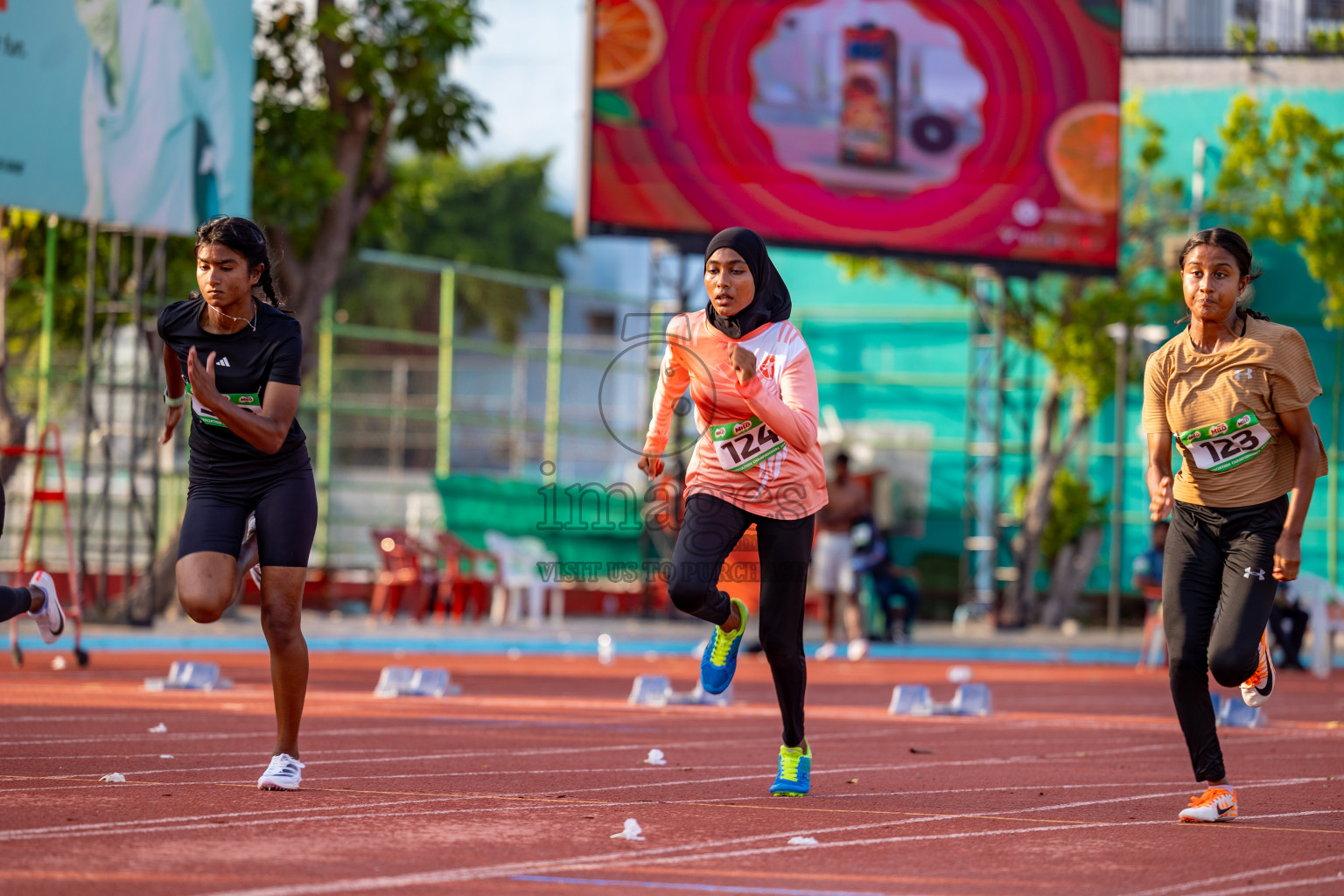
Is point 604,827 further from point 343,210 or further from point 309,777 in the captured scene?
point 343,210

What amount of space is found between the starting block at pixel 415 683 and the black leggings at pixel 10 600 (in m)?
4.37

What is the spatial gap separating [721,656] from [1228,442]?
2.11 metres

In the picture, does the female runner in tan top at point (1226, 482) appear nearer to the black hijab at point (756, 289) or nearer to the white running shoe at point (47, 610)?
the black hijab at point (756, 289)

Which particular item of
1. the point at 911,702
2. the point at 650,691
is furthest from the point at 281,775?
A: the point at 911,702

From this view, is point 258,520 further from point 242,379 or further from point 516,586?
point 516,586

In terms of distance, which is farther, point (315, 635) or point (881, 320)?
point (881, 320)

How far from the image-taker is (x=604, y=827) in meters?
5.65

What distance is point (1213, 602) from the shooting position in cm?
638

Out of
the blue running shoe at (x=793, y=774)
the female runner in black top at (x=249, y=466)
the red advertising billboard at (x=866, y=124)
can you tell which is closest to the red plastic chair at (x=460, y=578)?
the red advertising billboard at (x=866, y=124)

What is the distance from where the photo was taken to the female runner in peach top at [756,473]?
639cm

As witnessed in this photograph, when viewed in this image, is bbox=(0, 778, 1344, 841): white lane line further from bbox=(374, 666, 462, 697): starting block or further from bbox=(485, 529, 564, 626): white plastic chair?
bbox=(485, 529, 564, 626): white plastic chair

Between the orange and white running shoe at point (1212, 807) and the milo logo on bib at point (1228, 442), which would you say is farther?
the milo logo on bib at point (1228, 442)

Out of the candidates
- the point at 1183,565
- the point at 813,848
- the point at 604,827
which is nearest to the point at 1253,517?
the point at 1183,565

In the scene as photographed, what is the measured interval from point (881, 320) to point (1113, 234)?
28.4 feet
